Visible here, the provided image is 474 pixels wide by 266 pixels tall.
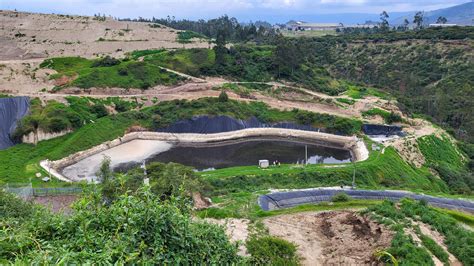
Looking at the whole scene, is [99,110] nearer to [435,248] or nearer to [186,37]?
[435,248]

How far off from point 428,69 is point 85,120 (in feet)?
233

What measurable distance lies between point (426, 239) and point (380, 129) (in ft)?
128

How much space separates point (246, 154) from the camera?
48.8 metres

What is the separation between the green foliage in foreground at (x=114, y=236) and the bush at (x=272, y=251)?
17.5ft

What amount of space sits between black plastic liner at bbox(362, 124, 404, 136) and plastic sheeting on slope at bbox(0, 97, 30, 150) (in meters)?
44.9

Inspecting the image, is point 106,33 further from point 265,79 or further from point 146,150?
point 146,150

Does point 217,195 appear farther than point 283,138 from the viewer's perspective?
No

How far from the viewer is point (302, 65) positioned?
251ft

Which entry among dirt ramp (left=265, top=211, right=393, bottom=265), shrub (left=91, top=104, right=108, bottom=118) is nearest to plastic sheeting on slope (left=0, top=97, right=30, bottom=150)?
shrub (left=91, top=104, right=108, bottom=118)

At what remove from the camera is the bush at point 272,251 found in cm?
1432

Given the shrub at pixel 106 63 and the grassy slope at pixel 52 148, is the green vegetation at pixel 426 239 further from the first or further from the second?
the shrub at pixel 106 63

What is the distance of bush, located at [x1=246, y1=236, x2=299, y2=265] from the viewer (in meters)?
14.3

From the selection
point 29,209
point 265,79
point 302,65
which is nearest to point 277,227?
point 29,209

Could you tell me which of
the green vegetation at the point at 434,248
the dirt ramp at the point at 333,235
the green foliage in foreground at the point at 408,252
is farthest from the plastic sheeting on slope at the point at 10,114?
the green vegetation at the point at 434,248
